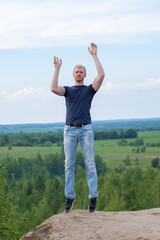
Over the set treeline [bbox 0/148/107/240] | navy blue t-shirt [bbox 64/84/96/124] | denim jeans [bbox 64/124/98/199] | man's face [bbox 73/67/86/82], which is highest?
man's face [bbox 73/67/86/82]

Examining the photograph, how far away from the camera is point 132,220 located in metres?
11.8

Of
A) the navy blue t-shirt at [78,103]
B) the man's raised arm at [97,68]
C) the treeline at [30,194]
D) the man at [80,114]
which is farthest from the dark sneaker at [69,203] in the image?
the treeline at [30,194]

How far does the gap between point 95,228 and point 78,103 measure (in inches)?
138

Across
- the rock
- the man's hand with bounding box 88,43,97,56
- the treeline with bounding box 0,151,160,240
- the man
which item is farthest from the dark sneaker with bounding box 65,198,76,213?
the treeline with bounding box 0,151,160,240

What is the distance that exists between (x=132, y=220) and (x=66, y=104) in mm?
4184

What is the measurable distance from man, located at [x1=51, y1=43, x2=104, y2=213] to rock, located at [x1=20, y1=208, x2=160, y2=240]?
3.22ft

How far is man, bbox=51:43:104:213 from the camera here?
34.0 feet

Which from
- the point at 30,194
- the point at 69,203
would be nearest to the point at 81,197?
the point at 30,194

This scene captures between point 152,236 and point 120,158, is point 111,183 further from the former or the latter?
point 120,158

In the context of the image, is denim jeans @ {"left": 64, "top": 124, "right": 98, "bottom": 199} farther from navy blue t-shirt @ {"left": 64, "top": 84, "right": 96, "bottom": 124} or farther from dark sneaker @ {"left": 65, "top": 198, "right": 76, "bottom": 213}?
dark sneaker @ {"left": 65, "top": 198, "right": 76, "bottom": 213}

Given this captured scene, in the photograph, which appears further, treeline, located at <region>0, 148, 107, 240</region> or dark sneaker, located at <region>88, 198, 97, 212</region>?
treeline, located at <region>0, 148, 107, 240</region>

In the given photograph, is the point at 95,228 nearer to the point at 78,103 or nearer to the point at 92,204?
the point at 92,204

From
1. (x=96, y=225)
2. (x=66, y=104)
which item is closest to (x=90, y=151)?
(x=66, y=104)

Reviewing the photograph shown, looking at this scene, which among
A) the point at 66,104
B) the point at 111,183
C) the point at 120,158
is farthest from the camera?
the point at 120,158
